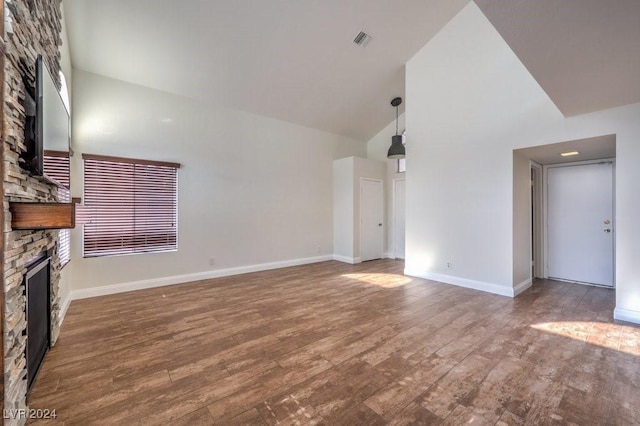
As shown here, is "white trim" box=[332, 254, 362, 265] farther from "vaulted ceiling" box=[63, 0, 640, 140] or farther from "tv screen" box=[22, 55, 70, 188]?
"tv screen" box=[22, 55, 70, 188]

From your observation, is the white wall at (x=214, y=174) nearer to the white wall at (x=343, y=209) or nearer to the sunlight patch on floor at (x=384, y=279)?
the white wall at (x=343, y=209)

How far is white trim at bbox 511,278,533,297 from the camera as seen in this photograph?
4072mm

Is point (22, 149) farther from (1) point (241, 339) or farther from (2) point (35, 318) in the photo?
(1) point (241, 339)

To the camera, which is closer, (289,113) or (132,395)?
(132,395)

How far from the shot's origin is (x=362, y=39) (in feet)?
14.4

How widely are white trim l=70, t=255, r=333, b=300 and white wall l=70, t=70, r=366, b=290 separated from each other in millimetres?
66

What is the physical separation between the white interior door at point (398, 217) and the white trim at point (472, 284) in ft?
6.37

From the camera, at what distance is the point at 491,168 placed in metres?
4.21

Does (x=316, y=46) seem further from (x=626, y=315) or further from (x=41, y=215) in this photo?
(x=626, y=315)

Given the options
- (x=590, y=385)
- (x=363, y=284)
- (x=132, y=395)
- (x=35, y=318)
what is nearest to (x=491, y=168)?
(x=363, y=284)

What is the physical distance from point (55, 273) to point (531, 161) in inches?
259

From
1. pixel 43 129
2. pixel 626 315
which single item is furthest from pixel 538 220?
pixel 43 129

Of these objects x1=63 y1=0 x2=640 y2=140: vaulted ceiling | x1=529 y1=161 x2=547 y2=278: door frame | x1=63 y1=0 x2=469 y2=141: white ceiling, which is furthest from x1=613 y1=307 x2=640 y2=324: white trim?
x1=63 y1=0 x2=469 y2=141: white ceiling

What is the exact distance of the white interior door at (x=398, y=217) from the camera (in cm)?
710
